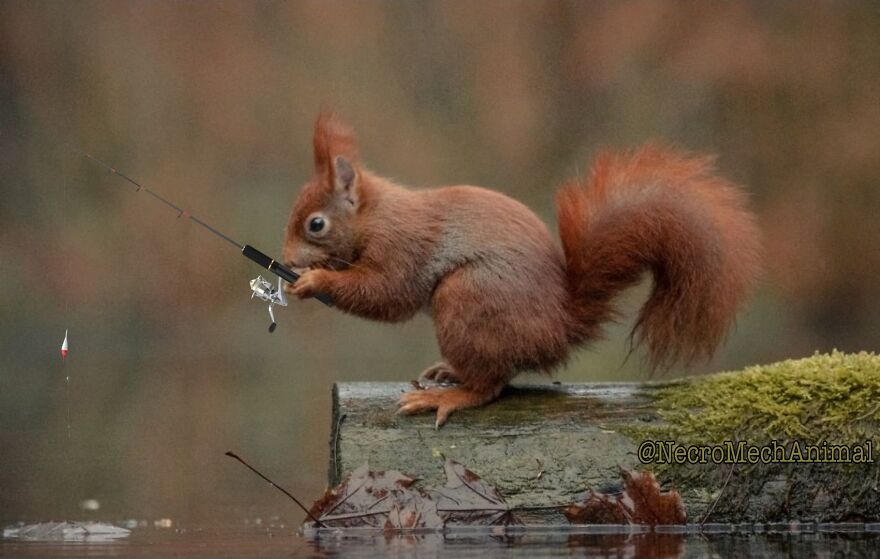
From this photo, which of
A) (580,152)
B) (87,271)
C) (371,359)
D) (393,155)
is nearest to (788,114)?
(580,152)

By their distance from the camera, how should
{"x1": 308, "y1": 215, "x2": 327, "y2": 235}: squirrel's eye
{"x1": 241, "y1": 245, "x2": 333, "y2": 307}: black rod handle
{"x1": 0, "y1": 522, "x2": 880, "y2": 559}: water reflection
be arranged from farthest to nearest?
{"x1": 308, "y1": 215, "x2": 327, "y2": 235}: squirrel's eye < {"x1": 241, "y1": 245, "x2": 333, "y2": 307}: black rod handle < {"x1": 0, "y1": 522, "x2": 880, "y2": 559}: water reflection

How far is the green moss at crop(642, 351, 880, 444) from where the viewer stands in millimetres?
2930

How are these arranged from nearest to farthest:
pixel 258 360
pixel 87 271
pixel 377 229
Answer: pixel 377 229
pixel 87 271
pixel 258 360

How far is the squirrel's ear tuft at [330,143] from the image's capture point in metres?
3.22

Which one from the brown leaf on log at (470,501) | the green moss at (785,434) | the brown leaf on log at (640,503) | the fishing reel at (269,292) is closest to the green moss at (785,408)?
the green moss at (785,434)

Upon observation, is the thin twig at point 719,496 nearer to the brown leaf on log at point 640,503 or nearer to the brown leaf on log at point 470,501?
the brown leaf on log at point 640,503

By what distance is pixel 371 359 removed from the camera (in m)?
7.07

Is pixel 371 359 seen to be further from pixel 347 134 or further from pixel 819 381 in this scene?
pixel 819 381

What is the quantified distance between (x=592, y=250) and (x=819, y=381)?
1.94 feet

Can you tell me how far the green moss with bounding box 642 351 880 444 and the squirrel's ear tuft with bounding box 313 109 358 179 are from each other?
96 centimetres

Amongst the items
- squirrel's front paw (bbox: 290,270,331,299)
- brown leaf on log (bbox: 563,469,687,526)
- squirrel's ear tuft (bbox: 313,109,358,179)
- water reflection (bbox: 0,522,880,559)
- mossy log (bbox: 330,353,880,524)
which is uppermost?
squirrel's ear tuft (bbox: 313,109,358,179)

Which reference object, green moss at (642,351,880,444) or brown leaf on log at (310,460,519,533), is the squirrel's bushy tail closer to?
green moss at (642,351,880,444)

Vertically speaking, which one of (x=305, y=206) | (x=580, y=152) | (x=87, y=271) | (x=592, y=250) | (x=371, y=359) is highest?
(x=580, y=152)

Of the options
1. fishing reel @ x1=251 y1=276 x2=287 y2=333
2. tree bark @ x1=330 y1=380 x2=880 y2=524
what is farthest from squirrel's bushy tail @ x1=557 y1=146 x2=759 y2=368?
fishing reel @ x1=251 y1=276 x2=287 y2=333
